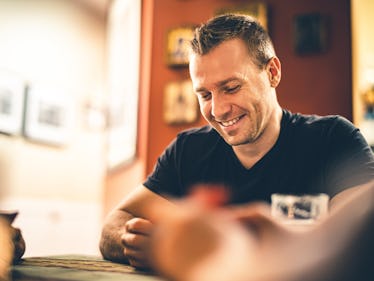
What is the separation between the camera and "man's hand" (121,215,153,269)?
1.02 metres

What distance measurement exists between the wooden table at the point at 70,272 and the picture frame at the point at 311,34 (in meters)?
2.36

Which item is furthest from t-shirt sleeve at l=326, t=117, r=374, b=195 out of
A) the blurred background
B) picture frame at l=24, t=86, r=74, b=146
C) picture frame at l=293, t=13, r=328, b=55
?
picture frame at l=24, t=86, r=74, b=146

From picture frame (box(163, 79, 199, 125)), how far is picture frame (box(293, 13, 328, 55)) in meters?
0.80

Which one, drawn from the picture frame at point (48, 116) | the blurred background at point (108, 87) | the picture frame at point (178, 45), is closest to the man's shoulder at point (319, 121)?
the blurred background at point (108, 87)

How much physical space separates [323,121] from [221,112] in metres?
0.35

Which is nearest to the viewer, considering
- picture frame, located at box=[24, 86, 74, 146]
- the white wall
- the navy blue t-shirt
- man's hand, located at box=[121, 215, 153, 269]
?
man's hand, located at box=[121, 215, 153, 269]

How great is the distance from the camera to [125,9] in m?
4.36

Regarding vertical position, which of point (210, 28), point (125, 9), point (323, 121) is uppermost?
point (125, 9)

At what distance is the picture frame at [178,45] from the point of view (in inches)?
132

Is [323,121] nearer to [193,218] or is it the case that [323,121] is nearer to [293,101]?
[193,218]

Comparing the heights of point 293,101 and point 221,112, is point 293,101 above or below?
above

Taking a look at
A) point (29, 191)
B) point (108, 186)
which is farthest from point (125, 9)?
point (29, 191)

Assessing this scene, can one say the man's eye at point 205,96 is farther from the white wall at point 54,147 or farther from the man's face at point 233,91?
the white wall at point 54,147

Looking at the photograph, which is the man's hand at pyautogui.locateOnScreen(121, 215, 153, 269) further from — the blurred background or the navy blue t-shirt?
the blurred background
